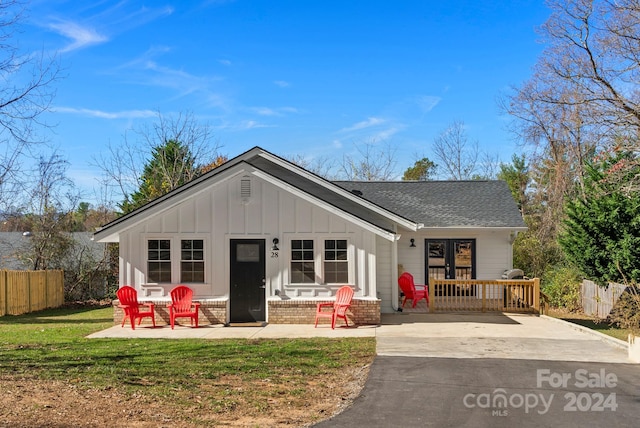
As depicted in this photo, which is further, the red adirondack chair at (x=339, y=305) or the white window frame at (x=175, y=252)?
the white window frame at (x=175, y=252)

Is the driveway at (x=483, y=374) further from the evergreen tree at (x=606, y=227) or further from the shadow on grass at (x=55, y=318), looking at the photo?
the evergreen tree at (x=606, y=227)

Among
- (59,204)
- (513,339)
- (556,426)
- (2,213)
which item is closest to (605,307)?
(513,339)

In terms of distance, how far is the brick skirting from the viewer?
13812 mm

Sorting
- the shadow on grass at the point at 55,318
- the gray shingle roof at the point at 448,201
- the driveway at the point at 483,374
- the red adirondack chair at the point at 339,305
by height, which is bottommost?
the shadow on grass at the point at 55,318

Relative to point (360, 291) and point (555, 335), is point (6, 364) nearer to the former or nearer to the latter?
point (360, 291)

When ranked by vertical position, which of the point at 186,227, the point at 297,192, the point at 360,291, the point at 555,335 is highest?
the point at 297,192

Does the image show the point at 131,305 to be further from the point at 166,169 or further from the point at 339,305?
the point at 166,169

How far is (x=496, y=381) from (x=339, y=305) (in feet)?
19.0

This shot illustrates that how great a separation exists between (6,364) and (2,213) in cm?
1732

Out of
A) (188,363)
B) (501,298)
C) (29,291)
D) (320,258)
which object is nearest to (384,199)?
(501,298)

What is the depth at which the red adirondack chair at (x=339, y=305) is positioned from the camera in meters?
13.4

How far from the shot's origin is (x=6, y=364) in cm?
907

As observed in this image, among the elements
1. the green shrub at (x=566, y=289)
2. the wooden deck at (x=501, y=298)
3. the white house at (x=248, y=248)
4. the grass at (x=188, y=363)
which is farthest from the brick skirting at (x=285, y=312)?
the green shrub at (x=566, y=289)

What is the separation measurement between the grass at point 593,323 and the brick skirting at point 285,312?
5.74 meters
